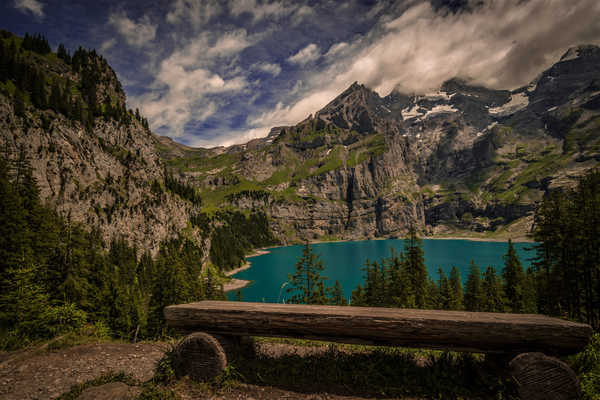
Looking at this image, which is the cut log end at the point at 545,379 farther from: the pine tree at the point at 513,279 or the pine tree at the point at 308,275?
the pine tree at the point at 513,279

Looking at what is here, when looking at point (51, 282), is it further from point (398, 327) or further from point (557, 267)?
point (557, 267)

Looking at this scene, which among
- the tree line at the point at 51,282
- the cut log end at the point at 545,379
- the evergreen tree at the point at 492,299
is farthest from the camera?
the evergreen tree at the point at 492,299

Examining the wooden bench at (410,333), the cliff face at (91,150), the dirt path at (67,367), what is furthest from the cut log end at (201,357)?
the cliff face at (91,150)

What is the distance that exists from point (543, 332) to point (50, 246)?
82.8 feet

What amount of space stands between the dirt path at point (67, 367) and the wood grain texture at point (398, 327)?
226cm

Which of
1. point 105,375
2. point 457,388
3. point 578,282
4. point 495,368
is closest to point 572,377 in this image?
point 495,368

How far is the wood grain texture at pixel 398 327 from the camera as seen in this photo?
430 centimetres

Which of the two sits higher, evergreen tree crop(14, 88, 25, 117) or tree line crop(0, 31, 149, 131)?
tree line crop(0, 31, 149, 131)

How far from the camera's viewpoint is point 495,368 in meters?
4.80

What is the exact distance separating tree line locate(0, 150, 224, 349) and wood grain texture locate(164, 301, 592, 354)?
4.42 metres

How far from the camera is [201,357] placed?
5.22 m

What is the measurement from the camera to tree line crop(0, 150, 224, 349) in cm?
937

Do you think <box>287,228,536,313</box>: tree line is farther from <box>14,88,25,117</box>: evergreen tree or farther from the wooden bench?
<box>14,88,25,117</box>: evergreen tree

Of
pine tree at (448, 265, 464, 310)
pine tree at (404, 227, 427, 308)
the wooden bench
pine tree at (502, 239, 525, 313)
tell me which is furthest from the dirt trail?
pine tree at (502, 239, 525, 313)
